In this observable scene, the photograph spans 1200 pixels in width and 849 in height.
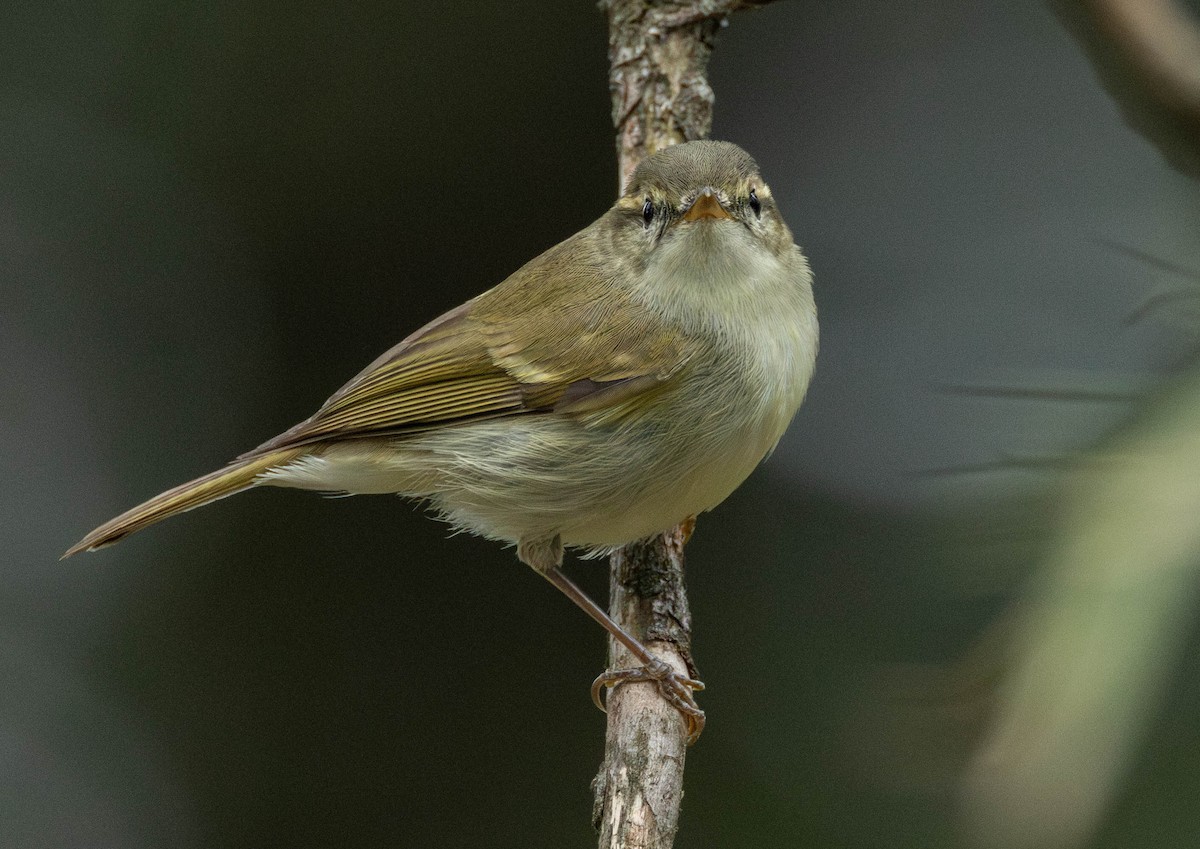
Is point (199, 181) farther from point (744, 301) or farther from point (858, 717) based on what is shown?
point (858, 717)

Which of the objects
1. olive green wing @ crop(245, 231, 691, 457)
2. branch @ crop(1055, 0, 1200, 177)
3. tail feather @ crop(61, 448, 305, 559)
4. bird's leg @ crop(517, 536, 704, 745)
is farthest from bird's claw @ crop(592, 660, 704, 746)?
branch @ crop(1055, 0, 1200, 177)

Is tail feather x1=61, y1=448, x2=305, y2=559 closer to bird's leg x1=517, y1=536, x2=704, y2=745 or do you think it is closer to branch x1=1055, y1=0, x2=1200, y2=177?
bird's leg x1=517, y1=536, x2=704, y2=745

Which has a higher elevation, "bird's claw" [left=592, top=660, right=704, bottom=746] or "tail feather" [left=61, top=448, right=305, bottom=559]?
"tail feather" [left=61, top=448, right=305, bottom=559]

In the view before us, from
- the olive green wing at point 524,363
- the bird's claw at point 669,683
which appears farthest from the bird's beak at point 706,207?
the bird's claw at point 669,683

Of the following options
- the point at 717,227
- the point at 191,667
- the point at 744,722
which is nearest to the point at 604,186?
the point at 717,227

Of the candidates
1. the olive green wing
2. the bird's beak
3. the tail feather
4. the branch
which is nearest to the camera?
the branch
